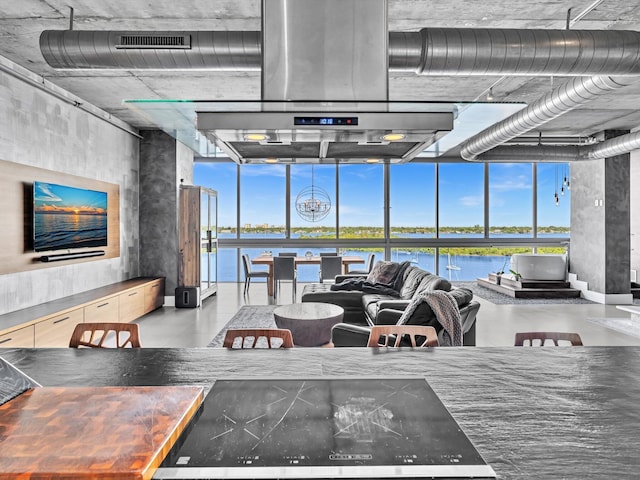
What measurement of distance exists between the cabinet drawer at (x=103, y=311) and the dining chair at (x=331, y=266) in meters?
3.36

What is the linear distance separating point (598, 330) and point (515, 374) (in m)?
4.78

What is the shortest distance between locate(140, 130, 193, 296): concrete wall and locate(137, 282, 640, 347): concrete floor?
0.77 metres

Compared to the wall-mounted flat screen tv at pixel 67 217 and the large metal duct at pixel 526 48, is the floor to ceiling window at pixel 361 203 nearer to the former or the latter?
the wall-mounted flat screen tv at pixel 67 217

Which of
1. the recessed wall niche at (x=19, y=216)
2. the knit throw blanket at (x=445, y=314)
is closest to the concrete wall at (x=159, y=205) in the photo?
the recessed wall niche at (x=19, y=216)

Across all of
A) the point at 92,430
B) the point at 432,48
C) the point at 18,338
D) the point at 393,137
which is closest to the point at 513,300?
the point at 432,48

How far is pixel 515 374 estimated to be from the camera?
1.48 meters

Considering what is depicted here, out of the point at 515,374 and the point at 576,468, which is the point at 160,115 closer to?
the point at 515,374

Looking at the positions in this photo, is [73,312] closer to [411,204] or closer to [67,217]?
[67,217]

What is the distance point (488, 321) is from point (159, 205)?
543cm

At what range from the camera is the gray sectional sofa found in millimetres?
3227

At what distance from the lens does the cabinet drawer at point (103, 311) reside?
452 cm

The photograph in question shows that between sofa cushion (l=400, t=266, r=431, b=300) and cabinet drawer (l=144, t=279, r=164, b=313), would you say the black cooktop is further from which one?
cabinet drawer (l=144, t=279, r=164, b=313)

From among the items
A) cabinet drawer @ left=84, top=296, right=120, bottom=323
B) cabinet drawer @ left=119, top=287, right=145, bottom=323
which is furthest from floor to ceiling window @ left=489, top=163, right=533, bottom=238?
cabinet drawer @ left=84, top=296, right=120, bottom=323

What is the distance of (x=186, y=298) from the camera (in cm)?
675
